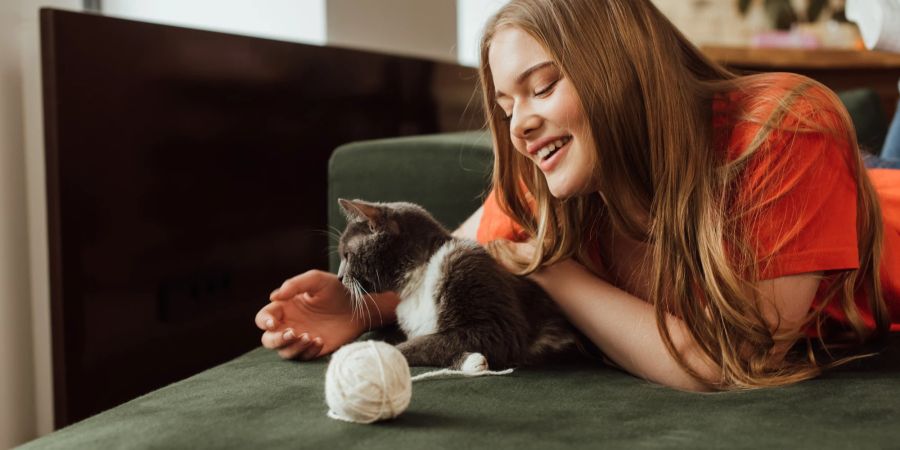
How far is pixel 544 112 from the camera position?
1273 millimetres

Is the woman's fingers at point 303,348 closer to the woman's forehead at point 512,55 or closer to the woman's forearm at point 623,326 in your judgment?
the woman's forearm at point 623,326

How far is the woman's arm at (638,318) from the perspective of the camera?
4.19ft

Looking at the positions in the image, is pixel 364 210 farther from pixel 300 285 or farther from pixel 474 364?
pixel 474 364

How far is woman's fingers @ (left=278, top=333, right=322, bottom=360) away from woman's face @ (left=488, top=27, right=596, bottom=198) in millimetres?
444

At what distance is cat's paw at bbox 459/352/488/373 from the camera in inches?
50.3

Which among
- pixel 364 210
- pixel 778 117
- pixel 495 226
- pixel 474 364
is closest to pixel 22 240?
pixel 364 210

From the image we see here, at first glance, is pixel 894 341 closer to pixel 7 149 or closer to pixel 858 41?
pixel 7 149

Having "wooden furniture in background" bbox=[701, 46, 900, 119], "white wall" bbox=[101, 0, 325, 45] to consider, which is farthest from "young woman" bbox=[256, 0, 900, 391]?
"wooden furniture in background" bbox=[701, 46, 900, 119]

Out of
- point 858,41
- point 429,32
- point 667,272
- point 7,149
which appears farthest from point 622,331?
point 858,41

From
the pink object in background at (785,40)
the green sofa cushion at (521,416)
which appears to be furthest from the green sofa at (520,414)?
the pink object in background at (785,40)

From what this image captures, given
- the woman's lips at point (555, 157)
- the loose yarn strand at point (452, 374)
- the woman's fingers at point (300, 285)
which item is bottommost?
the loose yarn strand at point (452, 374)

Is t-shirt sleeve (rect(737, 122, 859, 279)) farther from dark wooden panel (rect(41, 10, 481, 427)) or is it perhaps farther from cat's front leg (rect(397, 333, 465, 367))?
dark wooden panel (rect(41, 10, 481, 427))

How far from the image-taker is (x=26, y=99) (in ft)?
5.97

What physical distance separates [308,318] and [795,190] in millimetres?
772
